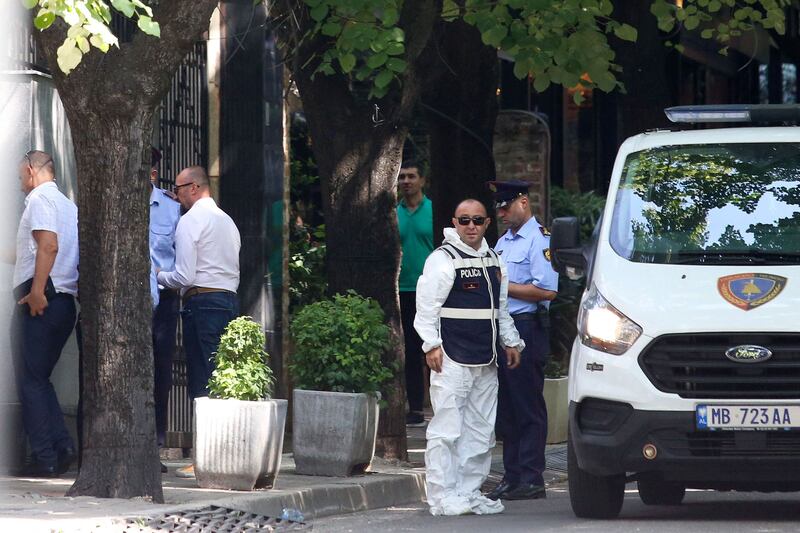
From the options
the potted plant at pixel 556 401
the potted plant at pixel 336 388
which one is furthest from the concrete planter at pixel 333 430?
the potted plant at pixel 556 401

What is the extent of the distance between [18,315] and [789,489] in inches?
194

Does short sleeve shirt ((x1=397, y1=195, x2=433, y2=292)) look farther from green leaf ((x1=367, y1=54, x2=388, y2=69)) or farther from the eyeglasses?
the eyeglasses

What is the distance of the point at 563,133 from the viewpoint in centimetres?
2466

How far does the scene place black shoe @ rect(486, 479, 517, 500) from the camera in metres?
11.2

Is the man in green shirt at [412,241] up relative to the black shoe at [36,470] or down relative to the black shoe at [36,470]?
Answer: up

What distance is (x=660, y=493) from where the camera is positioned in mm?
10672

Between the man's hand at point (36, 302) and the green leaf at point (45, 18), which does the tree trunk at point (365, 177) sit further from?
the green leaf at point (45, 18)

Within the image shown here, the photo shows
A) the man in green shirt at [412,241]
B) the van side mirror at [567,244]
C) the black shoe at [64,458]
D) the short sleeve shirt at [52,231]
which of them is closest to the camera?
the van side mirror at [567,244]

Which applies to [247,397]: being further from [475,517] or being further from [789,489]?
[789,489]

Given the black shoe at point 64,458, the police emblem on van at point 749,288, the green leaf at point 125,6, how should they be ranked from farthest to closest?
the black shoe at point 64,458, the police emblem on van at point 749,288, the green leaf at point 125,6

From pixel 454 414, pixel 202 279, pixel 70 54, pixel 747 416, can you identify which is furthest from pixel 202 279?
pixel 747 416

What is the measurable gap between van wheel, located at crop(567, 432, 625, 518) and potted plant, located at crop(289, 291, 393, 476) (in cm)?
206

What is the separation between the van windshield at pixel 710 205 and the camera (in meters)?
9.36

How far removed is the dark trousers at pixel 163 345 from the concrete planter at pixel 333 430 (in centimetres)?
105
